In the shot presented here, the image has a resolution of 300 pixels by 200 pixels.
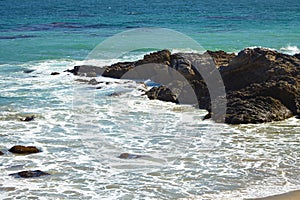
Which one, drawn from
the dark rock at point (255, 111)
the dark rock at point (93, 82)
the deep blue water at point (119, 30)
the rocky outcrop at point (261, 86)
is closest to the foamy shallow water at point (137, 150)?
the dark rock at point (255, 111)

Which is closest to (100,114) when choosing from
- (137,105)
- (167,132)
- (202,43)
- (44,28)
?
(137,105)

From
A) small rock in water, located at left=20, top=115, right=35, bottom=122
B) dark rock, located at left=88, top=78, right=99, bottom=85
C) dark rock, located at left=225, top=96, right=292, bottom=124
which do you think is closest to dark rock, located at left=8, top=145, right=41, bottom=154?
small rock in water, located at left=20, top=115, right=35, bottom=122

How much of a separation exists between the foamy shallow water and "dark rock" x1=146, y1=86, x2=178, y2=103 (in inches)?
13.2

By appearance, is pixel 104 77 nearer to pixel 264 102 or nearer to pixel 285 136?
pixel 264 102

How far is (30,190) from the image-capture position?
A: 1241 centimetres

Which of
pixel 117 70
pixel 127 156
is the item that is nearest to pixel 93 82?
pixel 117 70

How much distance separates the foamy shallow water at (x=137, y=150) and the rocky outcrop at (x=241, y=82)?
1.84ft

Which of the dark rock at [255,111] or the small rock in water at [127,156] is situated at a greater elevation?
the dark rock at [255,111]

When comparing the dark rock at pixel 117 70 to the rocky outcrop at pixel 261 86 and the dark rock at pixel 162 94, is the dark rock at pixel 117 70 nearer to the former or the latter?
the dark rock at pixel 162 94

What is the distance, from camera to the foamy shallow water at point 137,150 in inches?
493

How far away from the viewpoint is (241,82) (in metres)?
20.7

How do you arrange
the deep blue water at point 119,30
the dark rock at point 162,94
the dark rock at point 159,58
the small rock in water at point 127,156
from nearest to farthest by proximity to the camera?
the small rock in water at point 127,156
the dark rock at point 162,94
the dark rock at point 159,58
the deep blue water at point 119,30

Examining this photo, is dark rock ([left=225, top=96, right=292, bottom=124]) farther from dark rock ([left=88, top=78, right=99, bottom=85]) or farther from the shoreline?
dark rock ([left=88, top=78, right=99, bottom=85])

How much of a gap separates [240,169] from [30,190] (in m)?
4.77
